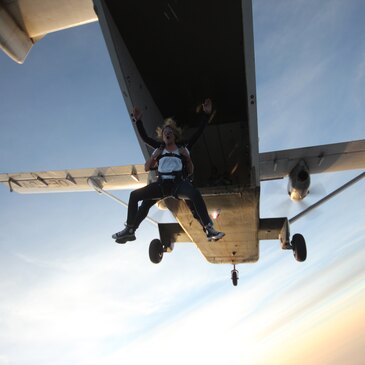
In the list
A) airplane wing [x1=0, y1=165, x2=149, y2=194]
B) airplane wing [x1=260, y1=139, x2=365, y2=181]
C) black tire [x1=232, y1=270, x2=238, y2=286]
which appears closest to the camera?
airplane wing [x1=260, y1=139, x2=365, y2=181]

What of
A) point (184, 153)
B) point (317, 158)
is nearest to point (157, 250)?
point (184, 153)

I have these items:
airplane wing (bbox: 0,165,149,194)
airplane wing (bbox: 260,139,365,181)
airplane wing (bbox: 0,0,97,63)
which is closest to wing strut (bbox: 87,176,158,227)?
airplane wing (bbox: 0,165,149,194)

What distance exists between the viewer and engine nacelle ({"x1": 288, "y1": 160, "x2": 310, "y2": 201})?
322 inches

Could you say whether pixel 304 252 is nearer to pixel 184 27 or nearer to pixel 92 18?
pixel 184 27

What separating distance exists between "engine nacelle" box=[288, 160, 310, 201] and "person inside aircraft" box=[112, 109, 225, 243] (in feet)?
14.2

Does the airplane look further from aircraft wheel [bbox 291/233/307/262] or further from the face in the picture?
the face

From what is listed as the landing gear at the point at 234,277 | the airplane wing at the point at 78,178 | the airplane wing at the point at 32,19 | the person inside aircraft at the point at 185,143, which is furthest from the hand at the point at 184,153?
the landing gear at the point at 234,277

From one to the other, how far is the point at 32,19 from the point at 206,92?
366cm

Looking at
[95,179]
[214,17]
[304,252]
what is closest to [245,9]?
[214,17]

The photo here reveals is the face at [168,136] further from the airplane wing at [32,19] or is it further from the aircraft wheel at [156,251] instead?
the aircraft wheel at [156,251]

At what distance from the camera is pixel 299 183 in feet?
26.9

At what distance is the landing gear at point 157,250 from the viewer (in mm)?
8446

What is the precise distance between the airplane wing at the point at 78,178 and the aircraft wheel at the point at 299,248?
4.71 metres

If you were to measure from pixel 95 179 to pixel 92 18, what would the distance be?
530cm
